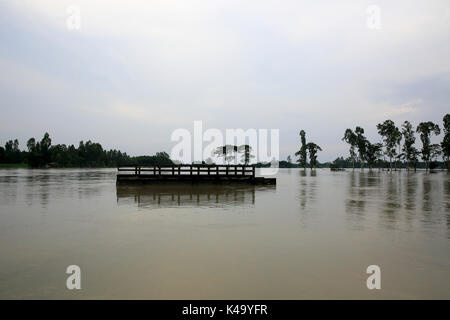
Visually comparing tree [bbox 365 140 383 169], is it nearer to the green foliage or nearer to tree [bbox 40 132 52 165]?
the green foliage

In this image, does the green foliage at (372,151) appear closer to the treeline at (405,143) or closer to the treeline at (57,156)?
the treeline at (405,143)

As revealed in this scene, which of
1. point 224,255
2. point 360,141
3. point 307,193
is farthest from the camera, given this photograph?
point 360,141

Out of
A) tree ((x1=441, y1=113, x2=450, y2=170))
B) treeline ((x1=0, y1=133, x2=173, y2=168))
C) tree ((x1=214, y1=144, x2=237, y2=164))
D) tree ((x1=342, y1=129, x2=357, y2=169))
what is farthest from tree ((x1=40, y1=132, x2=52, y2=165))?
tree ((x1=441, y1=113, x2=450, y2=170))

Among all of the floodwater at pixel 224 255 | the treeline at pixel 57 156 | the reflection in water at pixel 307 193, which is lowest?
the reflection in water at pixel 307 193

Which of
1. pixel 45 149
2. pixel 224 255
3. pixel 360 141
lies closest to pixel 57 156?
pixel 45 149

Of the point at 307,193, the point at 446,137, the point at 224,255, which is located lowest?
the point at 307,193

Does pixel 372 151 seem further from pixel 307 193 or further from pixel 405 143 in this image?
pixel 307 193

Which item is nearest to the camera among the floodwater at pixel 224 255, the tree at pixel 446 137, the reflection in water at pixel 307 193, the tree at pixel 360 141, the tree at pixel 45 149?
the floodwater at pixel 224 255

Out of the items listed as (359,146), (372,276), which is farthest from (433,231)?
(359,146)

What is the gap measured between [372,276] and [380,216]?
7.16 meters

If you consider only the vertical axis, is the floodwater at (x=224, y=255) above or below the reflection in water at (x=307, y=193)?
above

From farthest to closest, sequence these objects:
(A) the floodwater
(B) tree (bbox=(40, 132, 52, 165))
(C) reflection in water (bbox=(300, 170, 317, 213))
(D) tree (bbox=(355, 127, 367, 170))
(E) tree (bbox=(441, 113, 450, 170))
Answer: (B) tree (bbox=(40, 132, 52, 165)), (D) tree (bbox=(355, 127, 367, 170)), (E) tree (bbox=(441, 113, 450, 170)), (C) reflection in water (bbox=(300, 170, 317, 213)), (A) the floodwater

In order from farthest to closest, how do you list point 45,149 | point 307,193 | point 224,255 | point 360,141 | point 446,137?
1. point 45,149
2. point 360,141
3. point 446,137
4. point 307,193
5. point 224,255

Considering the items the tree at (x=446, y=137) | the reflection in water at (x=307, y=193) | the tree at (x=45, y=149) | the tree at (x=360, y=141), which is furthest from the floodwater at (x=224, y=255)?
the tree at (x=45, y=149)
